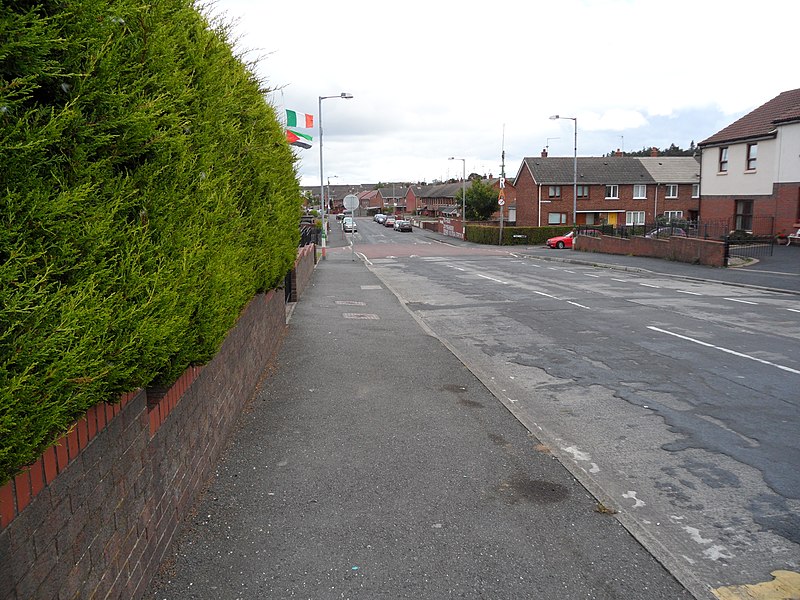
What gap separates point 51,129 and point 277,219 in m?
6.58

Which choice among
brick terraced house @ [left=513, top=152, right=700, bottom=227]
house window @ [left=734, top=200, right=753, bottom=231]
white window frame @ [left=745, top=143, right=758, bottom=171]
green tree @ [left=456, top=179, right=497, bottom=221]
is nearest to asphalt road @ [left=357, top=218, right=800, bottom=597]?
house window @ [left=734, top=200, right=753, bottom=231]

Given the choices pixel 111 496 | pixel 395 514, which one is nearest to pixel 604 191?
pixel 395 514

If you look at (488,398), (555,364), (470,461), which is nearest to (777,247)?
(555,364)

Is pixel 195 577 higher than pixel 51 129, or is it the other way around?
pixel 51 129

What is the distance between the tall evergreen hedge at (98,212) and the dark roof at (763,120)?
132ft

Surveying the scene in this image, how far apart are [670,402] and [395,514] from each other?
5.15 metres

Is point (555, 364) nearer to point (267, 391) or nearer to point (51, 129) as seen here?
point (267, 391)

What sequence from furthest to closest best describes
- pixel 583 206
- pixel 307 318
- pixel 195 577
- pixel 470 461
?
pixel 583 206 → pixel 307 318 → pixel 470 461 → pixel 195 577

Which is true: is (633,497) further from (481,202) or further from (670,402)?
(481,202)

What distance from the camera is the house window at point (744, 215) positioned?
40656mm

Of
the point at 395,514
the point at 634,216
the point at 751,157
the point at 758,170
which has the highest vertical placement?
the point at 751,157

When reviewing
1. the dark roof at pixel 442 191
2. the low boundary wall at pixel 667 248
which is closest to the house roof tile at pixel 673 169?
the low boundary wall at pixel 667 248

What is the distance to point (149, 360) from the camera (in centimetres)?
364

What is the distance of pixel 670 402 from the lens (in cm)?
892
